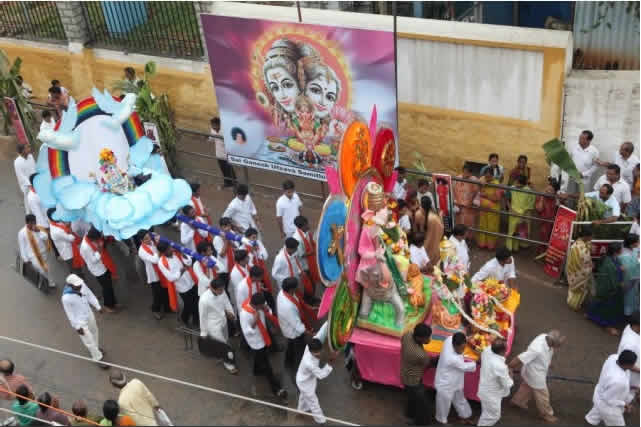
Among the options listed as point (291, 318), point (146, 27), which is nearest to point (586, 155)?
point (291, 318)

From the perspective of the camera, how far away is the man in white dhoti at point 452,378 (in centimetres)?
710

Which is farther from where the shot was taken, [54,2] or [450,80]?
[54,2]

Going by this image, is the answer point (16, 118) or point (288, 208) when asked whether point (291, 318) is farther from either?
point (16, 118)

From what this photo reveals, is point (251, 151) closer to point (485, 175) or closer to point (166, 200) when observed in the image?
point (166, 200)

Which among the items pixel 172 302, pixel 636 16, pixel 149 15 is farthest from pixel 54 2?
pixel 636 16

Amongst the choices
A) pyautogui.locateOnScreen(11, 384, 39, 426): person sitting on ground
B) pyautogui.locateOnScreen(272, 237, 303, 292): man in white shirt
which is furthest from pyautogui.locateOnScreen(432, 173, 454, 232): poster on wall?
pyautogui.locateOnScreen(11, 384, 39, 426): person sitting on ground

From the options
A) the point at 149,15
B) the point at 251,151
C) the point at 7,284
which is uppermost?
the point at 149,15

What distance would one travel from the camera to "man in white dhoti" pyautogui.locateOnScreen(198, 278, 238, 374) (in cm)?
792

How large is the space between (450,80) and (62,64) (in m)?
7.77

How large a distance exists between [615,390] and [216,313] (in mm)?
4026

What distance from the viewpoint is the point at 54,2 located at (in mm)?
13852

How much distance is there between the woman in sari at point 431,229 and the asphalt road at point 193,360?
1.28 meters

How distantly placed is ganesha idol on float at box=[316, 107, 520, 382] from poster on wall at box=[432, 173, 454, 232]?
135 cm

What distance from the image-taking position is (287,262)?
862 centimetres
